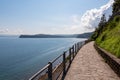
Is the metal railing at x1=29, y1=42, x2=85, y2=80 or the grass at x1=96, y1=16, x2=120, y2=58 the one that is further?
the grass at x1=96, y1=16, x2=120, y2=58

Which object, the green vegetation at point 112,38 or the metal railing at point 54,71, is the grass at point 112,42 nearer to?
the green vegetation at point 112,38

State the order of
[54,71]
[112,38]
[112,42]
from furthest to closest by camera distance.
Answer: [112,38], [112,42], [54,71]

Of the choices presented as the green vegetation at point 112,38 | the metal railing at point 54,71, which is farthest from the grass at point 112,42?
the metal railing at point 54,71

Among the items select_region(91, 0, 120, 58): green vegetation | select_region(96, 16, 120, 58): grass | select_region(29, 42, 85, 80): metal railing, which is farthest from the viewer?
select_region(91, 0, 120, 58): green vegetation

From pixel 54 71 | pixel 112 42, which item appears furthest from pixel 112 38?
pixel 54 71

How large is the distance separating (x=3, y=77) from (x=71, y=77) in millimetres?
32663

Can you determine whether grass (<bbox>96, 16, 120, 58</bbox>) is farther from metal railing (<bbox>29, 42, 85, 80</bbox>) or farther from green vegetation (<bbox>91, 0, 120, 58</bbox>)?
metal railing (<bbox>29, 42, 85, 80</bbox>)

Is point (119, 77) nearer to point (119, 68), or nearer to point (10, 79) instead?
point (119, 68)

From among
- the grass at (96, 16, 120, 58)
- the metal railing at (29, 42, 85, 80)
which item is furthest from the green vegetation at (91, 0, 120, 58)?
the metal railing at (29, 42, 85, 80)

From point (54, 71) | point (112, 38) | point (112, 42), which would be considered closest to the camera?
point (54, 71)

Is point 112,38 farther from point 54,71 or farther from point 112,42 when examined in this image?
point 54,71

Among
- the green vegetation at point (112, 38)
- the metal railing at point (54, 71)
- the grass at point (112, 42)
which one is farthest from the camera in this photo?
the green vegetation at point (112, 38)

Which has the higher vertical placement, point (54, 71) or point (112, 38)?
point (112, 38)

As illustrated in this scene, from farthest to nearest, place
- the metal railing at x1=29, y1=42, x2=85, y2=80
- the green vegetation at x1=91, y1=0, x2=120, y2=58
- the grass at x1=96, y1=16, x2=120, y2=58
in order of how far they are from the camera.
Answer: the green vegetation at x1=91, y1=0, x2=120, y2=58 → the grass at x1=96, y1=16, x2=120, y2=58 → the metal railing at x1=29, y1=42, x2=85, y2=80
